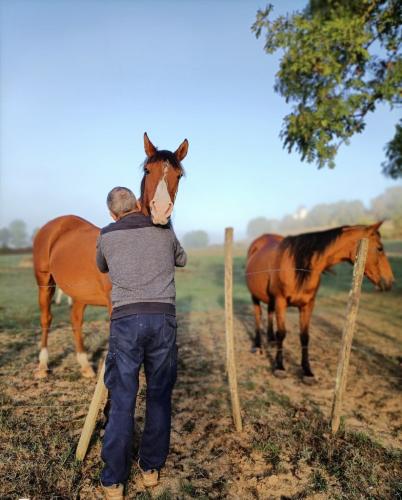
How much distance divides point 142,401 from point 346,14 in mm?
8039

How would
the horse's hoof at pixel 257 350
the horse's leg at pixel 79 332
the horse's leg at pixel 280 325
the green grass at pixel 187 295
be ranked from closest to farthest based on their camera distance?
the horse's leg at pixel 79 332 < the horse's leg at pixel 280 325 < the horse's hoof at pixel 257 350 < the green grass at pixel 187 295

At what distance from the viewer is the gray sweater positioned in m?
2.48

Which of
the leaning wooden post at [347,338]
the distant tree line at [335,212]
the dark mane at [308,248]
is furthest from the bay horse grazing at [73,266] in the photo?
the distant tree line at [335,212]

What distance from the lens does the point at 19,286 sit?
14.8 metres

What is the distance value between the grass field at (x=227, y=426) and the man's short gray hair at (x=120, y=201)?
2.19 m

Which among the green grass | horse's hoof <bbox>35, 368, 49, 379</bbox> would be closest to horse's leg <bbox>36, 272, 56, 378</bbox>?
horse's hoof <bbox>35, 368, 49, 379</bbox>

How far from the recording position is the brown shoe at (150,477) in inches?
106

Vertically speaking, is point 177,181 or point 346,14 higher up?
point 346,14

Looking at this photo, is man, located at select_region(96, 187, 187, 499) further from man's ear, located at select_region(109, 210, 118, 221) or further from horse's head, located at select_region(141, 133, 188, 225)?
horse's head, located at select_region(141, 133, 188, 225)

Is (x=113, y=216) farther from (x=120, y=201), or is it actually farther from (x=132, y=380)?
(x=132, y=380)

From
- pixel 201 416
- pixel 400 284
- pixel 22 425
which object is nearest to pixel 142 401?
pixel 201 416

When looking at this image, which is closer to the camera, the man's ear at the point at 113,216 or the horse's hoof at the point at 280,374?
the man's ear at the point at 113,216

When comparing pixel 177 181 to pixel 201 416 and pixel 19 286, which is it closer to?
pixel 201 416

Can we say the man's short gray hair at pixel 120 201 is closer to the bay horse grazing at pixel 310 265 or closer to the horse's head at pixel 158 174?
the horse's head at pixel 158 174
